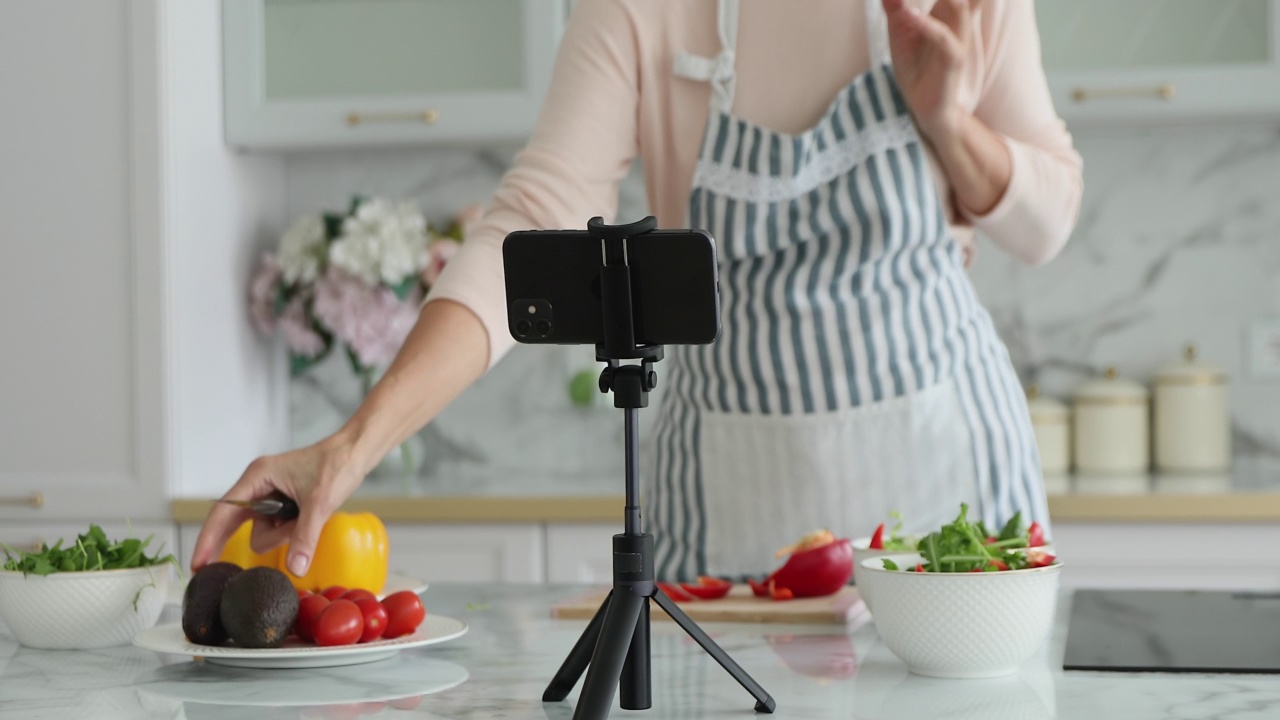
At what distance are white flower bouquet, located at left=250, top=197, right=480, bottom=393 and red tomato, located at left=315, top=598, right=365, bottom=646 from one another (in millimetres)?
1608

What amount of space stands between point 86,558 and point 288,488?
149 millimetres

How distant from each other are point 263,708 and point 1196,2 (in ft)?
6.66

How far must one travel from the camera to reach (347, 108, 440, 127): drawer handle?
2.42 metres

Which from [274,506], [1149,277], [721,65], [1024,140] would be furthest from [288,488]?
[1149,277]

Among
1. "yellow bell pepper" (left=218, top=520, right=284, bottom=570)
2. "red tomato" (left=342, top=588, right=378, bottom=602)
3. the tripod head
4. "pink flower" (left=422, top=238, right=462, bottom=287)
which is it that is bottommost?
"red tomato" (left=342, top=588, right=378, bottom=602)

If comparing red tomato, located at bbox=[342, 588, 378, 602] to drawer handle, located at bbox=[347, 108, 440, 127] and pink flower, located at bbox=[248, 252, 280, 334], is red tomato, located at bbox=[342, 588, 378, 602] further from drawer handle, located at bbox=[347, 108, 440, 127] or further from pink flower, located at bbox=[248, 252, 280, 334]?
pink flower, located at bbox=[248, 252, 280, 334]

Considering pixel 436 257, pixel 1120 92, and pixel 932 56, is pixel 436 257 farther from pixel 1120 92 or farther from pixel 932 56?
pixel 932 56

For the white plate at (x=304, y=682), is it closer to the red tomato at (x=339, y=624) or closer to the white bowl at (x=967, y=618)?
the red tomato at (x=339, y=624)

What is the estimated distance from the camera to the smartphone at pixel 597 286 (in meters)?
0.73

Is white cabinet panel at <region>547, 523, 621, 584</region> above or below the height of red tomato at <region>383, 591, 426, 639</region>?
below

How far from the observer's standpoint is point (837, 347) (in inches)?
55.7

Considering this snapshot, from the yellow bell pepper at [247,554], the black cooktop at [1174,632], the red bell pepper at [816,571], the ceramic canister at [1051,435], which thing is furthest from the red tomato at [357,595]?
the ceramic canister at [1051,435]

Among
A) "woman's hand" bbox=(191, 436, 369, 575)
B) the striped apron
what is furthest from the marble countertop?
the striped apron

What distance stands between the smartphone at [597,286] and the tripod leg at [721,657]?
0.47 ft
